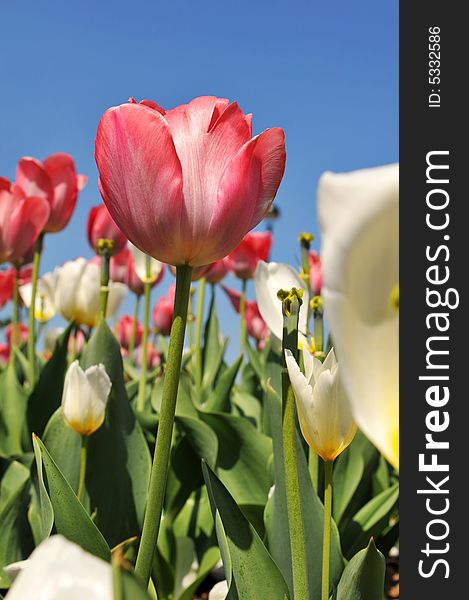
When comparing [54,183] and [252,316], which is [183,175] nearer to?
[54,183]

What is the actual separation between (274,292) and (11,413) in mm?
953

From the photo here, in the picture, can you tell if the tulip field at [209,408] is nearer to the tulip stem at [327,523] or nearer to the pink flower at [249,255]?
the tulip stem at [327,523]

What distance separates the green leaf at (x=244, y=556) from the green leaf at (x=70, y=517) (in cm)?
12

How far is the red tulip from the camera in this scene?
6.78ft

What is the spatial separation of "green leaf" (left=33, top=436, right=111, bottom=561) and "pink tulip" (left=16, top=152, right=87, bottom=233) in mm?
1157

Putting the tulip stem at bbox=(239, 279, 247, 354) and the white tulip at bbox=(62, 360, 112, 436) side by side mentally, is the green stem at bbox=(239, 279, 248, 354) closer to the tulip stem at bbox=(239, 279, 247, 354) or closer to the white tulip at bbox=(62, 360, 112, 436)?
the tulip stem at bbox=(239, 279, 247, 354)

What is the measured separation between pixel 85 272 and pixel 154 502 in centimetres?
156

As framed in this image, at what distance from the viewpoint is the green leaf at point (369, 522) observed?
1.25 meters

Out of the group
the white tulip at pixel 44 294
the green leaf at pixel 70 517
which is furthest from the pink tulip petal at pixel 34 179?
the green leaf at pixel 70 517

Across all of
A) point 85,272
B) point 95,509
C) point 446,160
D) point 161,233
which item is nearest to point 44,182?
point 85,272

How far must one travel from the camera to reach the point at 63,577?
329 millimetres

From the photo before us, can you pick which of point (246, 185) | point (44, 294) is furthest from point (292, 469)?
point (44, 294)

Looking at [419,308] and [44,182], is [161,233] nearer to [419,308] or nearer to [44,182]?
[419,308]

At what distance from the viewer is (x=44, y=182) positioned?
183 cm
